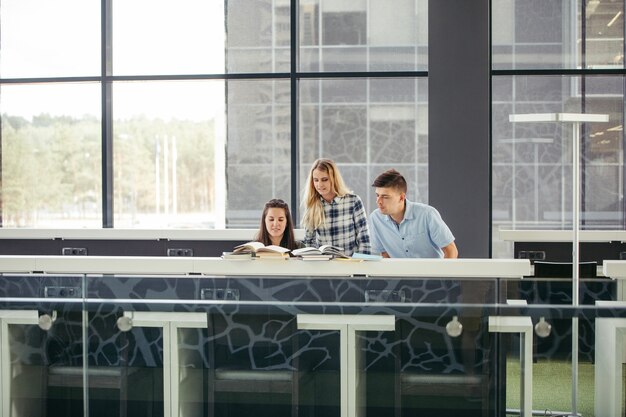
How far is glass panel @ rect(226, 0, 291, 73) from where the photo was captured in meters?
8.59

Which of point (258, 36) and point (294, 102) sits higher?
point (258, 36)

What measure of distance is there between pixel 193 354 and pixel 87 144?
241 inches

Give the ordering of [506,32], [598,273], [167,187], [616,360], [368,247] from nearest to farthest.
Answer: [616,360] → [368,247] → [598,273] → [506,32] → [167,187]

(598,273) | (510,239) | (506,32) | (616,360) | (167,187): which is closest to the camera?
(616,360)

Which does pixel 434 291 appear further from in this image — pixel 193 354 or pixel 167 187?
pixel 167 187

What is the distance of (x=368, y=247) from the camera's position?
5.46m

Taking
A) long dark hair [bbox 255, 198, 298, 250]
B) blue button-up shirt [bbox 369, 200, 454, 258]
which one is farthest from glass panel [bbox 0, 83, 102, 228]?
blue button-up shirt [bbox 369, 200, 454, 258]

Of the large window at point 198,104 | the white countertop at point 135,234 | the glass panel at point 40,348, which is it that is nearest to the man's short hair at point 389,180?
the glass panel at point 40,348

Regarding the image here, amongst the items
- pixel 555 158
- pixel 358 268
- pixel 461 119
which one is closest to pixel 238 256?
pixel 358 268

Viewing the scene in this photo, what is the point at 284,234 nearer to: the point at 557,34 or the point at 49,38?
the point at 557,34

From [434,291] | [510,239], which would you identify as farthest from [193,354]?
[510,239]

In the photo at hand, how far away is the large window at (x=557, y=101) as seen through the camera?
27.4ft

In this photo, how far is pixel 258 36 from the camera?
340 inches

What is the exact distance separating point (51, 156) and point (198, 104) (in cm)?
168
